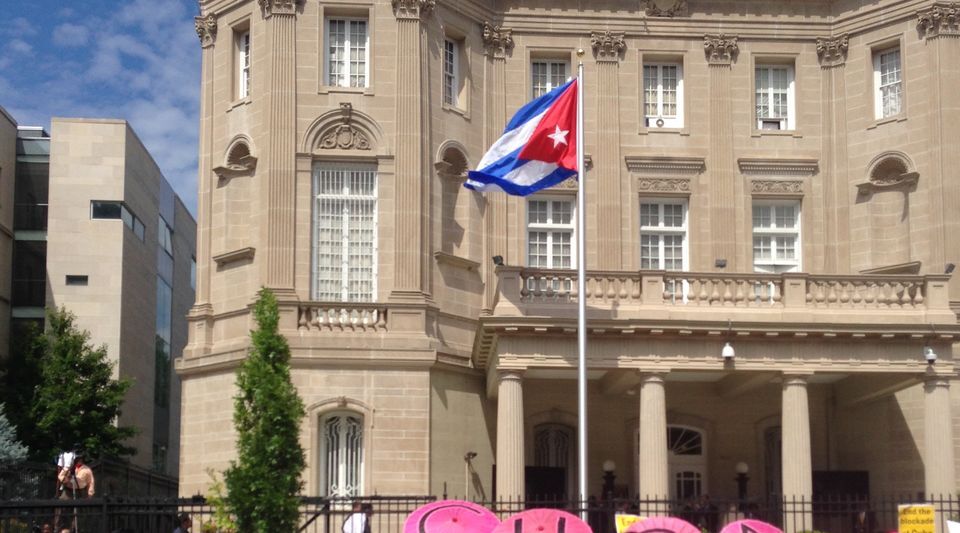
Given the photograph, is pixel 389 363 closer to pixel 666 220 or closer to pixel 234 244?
pixel 234 244

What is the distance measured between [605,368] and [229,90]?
480 inches

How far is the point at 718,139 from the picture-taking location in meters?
39.2

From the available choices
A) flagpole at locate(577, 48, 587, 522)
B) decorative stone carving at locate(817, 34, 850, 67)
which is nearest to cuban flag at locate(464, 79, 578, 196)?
flagpole at locate(577, 48, 587, 522)

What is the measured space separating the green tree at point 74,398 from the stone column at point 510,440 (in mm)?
21630

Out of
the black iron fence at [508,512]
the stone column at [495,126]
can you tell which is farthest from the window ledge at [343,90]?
the black iron fence at [508,512]

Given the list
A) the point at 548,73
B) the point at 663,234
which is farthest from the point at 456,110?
the point at 663,234

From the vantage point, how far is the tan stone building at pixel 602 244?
33.5 m

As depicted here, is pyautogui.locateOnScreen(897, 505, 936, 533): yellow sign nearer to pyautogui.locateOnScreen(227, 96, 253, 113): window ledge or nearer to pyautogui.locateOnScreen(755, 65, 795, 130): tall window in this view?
pyautogui.locateOnScreen(755, 65, 795, 130): tall window

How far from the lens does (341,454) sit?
116 feet

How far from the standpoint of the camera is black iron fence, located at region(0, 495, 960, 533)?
964 inches

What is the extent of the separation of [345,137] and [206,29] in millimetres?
5352

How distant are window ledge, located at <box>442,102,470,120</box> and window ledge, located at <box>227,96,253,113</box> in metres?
4.80

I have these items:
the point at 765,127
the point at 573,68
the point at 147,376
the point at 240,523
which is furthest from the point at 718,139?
the point at 147,376

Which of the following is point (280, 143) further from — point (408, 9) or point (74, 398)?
point (74, 398)
